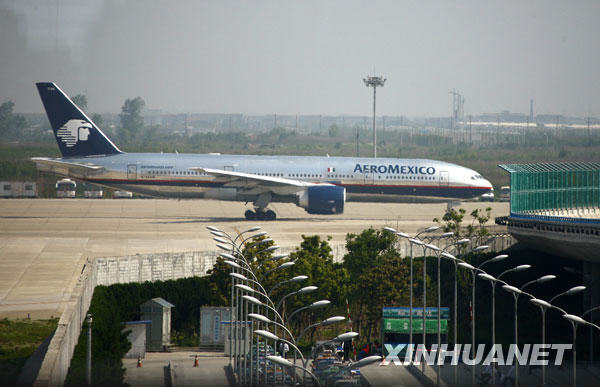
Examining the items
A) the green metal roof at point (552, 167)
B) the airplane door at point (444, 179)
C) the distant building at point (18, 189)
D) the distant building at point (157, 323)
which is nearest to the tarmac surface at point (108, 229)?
the distant building at point (157, 323)

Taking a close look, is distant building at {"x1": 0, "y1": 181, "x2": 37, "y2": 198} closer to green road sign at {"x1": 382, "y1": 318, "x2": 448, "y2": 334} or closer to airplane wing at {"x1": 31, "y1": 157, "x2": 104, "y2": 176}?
airplane wing at {"x1": 31, "y1": 157, "x2": 104, "y2": 176}

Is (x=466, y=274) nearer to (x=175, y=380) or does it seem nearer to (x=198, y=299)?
(x=198, y=299)

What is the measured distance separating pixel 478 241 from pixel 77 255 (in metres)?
25.4

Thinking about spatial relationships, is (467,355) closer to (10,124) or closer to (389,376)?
(389,376)

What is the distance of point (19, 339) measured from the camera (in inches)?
1521

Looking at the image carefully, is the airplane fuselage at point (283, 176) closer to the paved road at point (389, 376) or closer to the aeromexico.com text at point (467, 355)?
the aeromexico.com text at point (467, 355)

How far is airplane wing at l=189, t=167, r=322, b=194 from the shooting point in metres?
70.5

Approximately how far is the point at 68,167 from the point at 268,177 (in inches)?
630

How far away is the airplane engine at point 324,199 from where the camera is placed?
70.4 m

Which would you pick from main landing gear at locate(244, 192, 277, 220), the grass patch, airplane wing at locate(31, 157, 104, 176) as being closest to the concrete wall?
the grass patch

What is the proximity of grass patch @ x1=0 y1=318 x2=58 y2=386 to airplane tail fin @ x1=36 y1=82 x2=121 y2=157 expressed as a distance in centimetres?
3712

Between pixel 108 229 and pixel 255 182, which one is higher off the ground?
pixel 255 182

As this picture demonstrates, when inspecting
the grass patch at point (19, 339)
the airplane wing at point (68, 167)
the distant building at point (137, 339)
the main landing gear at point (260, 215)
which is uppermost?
the airplane wing at point (68, 167)

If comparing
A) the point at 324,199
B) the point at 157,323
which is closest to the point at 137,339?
the point at 157,323
